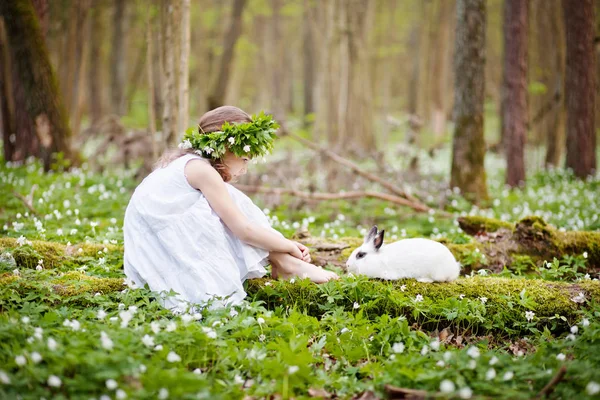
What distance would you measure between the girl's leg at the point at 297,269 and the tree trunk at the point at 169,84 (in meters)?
3.45

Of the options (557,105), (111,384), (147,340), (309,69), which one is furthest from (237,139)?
(309,69)

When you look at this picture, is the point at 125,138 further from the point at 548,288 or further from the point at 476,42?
the point at 548,288

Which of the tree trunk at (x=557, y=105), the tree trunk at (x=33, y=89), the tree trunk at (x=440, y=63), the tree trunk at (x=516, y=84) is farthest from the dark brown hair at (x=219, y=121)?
the tree trunk at (x=440, y=63)

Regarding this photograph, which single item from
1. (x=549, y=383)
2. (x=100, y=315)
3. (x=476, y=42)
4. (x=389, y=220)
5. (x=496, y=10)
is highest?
(x=496, y=10)

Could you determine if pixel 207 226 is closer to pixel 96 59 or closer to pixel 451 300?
pixel 451 300

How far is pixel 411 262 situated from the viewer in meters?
4.43

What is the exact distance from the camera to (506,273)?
502cm

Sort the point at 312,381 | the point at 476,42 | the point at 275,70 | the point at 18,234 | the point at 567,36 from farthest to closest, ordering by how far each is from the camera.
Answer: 1. the point at 275,70
2. the point at 567,36
3. the point at 476,42
4. the point at 18,234
5. the point at 312,381

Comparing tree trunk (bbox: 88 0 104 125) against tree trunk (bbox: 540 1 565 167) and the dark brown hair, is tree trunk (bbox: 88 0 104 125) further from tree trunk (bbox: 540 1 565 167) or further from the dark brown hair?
the dark brown hair

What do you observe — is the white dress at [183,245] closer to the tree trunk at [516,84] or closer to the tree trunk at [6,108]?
the tree trunk at [6,108]

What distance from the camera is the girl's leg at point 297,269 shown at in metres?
4.44

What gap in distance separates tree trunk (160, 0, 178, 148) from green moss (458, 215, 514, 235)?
13.3 ft

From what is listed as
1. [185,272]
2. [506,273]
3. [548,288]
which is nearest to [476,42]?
[506,273]

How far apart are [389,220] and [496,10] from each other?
910 inches
